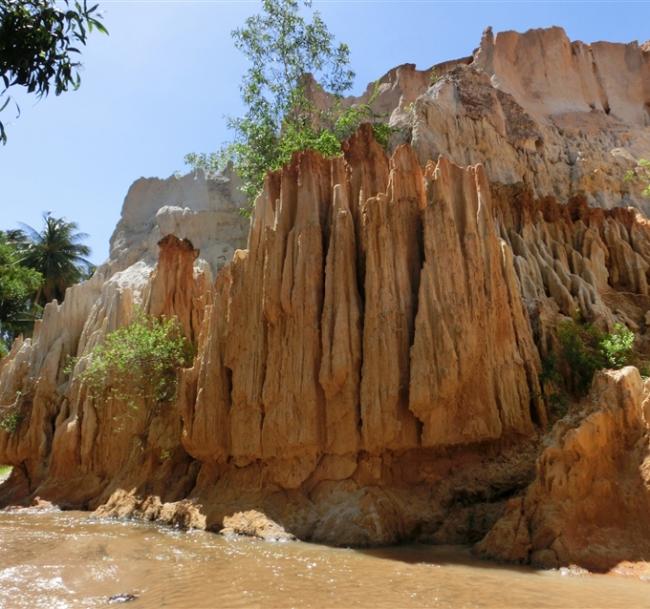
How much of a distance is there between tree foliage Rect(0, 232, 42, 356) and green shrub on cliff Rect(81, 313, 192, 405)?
29.3 ft

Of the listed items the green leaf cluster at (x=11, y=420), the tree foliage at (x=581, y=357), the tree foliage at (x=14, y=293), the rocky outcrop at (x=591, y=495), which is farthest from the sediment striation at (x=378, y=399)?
the tree foliage at (x=14, y=293)

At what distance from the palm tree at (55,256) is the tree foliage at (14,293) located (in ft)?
3.94

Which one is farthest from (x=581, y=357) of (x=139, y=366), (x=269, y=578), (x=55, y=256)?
(x=55, y=256)

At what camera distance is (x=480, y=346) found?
12.0 m

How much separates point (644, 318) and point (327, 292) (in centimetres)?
1043

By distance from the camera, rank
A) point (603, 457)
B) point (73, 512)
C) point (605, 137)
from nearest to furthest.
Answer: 1. point (603, 457)
2. point (73, 512)
3. point (605, 137)

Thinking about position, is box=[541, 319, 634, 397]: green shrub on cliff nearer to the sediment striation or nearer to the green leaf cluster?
the sediment striation

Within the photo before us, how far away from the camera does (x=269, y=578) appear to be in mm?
8445

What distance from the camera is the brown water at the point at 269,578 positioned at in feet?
23.9

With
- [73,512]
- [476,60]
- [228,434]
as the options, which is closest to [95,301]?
[73,512]

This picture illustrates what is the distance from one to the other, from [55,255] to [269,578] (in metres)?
36.4

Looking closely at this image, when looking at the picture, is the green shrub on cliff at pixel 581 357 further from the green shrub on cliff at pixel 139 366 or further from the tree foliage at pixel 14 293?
the tree foliage at pixel 14 293

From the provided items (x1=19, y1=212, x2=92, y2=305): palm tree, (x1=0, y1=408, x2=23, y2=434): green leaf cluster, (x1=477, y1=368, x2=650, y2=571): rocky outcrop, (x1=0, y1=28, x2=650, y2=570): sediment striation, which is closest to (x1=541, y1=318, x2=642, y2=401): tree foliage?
(x1=0, y1=28, x2=650, y2=570): sediment striation

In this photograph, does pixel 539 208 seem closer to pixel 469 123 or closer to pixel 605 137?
pixel 469 123
